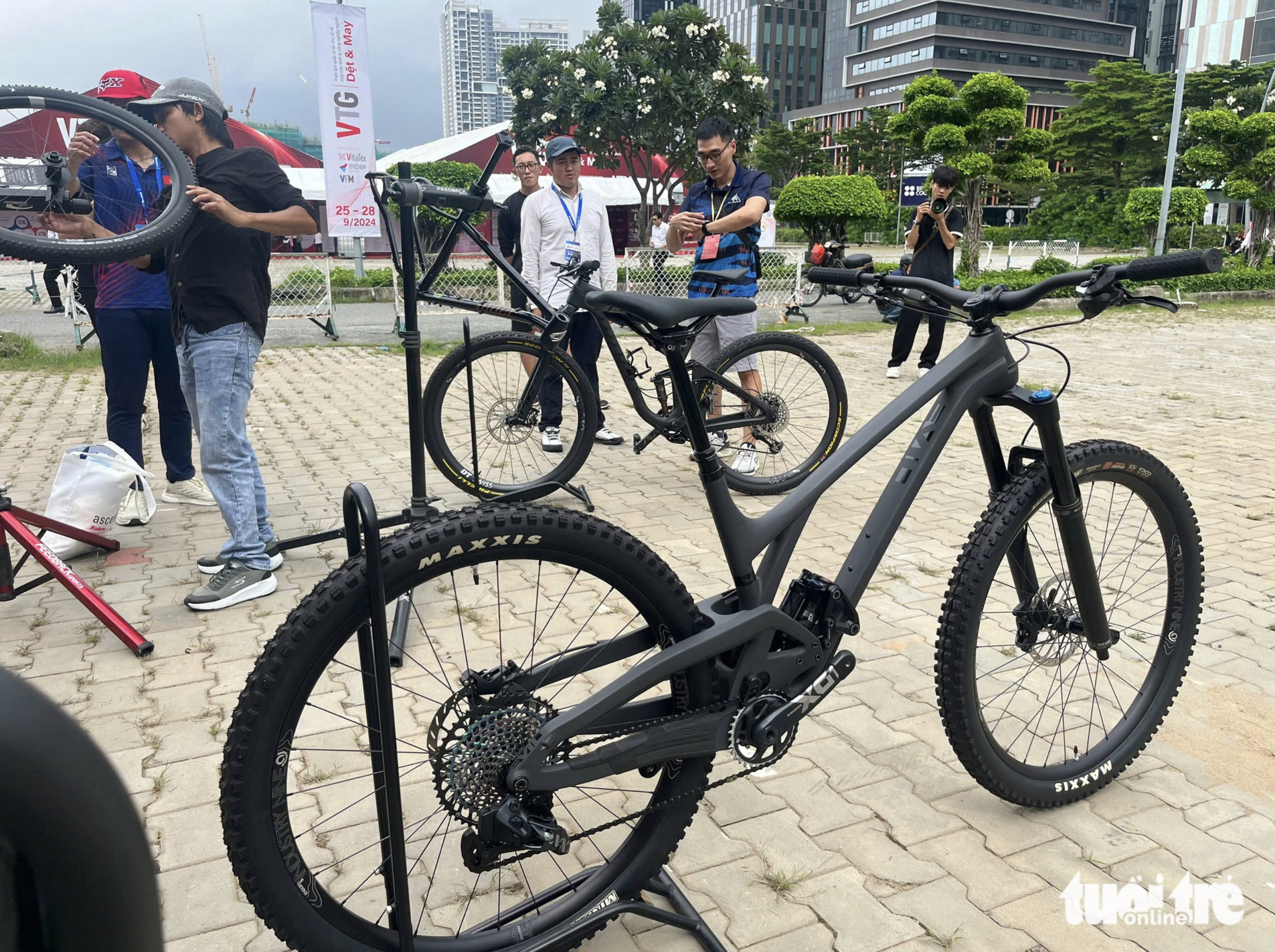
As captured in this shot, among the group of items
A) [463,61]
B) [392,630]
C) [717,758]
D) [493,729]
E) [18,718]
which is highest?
[463,61]

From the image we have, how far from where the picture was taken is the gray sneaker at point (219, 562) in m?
4.27

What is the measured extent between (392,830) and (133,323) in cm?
394

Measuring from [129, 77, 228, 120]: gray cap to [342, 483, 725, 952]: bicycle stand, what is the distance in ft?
8.60

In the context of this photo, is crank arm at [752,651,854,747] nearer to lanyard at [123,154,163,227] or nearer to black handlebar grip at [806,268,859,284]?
black handlebar grip at [806,268,859,284]

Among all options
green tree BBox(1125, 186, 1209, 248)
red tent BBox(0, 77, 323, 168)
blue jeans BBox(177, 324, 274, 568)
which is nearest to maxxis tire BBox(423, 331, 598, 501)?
blue jeans BBox(177, 324, 274, 568)

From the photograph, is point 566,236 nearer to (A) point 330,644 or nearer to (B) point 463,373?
(B) point 463,373

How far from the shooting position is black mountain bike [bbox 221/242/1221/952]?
1812mm

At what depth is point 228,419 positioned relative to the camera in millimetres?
3893

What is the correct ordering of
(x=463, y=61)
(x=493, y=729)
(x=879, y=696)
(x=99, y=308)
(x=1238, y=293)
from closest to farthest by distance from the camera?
(x=493, y=729) < (x=879, y=696) < (x=99, y=308) < (x=1238, y=293) < (x=463, y=61)

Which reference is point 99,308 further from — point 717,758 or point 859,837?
point 859,837

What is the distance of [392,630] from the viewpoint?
3.10m

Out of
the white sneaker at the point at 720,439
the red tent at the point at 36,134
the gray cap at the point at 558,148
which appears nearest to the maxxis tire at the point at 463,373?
the white sneaker at the point at 720,439

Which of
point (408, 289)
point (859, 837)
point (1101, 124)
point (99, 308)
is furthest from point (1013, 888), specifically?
point (1101, 124)

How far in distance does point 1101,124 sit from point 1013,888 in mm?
52589
